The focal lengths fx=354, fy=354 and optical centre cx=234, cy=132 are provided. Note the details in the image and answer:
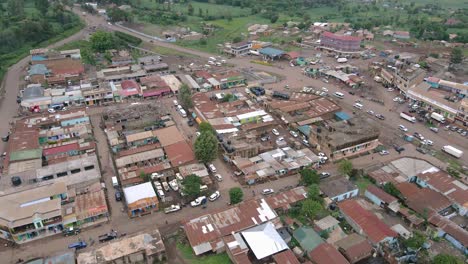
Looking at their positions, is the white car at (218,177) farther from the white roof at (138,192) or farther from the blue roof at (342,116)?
the blue roof at (342,116)

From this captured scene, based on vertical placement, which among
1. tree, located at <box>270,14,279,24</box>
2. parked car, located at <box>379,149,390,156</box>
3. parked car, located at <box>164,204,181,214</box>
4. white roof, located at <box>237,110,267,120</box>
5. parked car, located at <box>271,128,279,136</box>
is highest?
tree, located at <box>270,14,279,24</box>

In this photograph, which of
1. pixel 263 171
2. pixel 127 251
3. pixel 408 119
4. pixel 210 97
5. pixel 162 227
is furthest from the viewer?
pixel 210 97

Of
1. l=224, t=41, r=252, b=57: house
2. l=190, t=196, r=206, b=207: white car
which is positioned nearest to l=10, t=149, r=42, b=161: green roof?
l=190, t=196, r=206, b=207: white car

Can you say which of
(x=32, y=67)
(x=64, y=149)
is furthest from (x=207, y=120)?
(x=32, y=67)

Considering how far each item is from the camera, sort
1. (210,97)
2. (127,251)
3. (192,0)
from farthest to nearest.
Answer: (192,0) → (210,97) → (127,251)

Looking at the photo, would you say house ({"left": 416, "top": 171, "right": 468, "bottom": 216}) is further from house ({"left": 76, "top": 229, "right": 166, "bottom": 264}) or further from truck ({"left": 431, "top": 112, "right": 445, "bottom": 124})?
house ({"left": 76, "top": 229, "right": 166, "bottom": 264})

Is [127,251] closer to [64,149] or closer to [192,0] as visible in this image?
[64,149]
